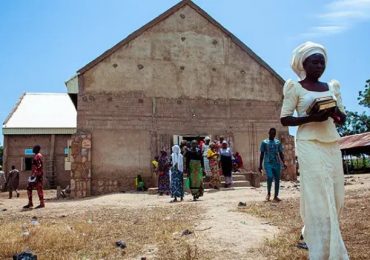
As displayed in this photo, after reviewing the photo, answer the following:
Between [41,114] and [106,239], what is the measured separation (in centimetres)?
2274

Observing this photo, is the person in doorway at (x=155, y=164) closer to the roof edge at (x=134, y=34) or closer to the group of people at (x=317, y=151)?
the roof edge at (x=134, y=34)

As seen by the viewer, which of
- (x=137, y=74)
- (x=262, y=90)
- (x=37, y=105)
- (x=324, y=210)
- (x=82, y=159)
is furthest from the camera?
(x=37, y=105)

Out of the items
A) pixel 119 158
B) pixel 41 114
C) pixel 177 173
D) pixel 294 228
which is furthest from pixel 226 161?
pixel 41 114

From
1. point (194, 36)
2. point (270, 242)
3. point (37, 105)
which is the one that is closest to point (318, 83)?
point (270, 242)

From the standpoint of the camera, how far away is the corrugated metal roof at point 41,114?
25.3 m

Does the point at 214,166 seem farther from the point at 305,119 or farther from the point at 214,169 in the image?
the point at 305,119

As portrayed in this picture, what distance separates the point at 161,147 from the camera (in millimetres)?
17156

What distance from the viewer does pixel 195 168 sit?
11242 mm

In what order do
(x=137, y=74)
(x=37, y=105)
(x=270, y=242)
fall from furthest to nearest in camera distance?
(x=37, y=105) < (x=137, y=74) < (x=270, y=242)

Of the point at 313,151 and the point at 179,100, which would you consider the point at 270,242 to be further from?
the point at 179,100

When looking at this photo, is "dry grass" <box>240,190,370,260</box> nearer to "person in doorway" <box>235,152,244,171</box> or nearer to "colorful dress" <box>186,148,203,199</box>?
"colorful dress" <box>186,148,203,199</box>

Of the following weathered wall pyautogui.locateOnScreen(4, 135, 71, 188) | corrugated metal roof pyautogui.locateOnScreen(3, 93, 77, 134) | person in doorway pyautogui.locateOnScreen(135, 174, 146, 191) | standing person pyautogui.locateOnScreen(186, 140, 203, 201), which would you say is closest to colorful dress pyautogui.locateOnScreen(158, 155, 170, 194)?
person in doorway pyautogui.locateOnScreen(135, 174, 146, 191)

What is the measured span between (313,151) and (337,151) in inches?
8.8

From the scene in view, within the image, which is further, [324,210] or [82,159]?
[82,159]
